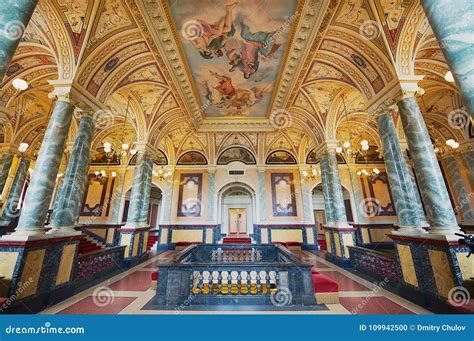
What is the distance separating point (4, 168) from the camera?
870 centimetres

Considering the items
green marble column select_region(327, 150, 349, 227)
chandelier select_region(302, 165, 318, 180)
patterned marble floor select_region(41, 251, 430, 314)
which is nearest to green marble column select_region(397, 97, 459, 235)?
patterned marble floor select_region(41, 251, 430, 314)

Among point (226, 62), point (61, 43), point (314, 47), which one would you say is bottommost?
point (61, 43)

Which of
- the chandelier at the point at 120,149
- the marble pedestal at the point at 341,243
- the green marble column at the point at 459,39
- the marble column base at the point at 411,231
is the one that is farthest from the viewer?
the marble pedestal at the point at 341,243

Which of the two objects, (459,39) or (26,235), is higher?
(459,39)

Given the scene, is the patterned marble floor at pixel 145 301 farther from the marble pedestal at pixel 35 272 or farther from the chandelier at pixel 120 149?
the chandelier at pixel 120 149

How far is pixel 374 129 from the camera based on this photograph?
992cm

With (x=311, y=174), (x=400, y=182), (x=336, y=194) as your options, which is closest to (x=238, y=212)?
(x=311, y=174)

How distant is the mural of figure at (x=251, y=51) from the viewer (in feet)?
18.0

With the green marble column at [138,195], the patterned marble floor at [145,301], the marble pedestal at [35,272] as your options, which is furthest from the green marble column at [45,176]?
Answer: the green marble column at [138,195]

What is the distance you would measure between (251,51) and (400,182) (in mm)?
5366

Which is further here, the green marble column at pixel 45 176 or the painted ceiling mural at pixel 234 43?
the painted ceiling mural at pixel 234 43

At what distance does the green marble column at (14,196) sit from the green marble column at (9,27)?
1084cm

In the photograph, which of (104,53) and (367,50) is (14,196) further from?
(367,50)

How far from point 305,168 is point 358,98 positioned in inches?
206
